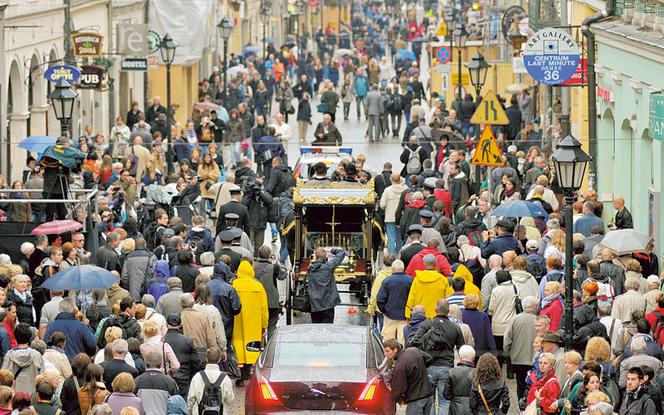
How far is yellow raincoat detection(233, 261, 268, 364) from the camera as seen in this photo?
21484 millimetres

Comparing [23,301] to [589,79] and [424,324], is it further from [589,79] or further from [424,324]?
[589,79]

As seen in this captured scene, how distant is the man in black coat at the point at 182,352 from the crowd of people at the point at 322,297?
0.02 m

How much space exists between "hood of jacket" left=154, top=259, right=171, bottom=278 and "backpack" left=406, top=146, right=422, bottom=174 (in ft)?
43.2

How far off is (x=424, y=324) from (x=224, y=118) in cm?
2765

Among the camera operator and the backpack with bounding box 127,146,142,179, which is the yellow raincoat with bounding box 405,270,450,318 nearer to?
the camera operator

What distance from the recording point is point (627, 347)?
702 inches

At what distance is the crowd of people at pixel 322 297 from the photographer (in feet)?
55.8

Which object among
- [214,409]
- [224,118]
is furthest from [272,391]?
[224,118]

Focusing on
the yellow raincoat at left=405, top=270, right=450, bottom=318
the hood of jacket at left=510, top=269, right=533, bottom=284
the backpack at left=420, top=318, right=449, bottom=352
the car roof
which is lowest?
the backpack at left=420, top=318, right=449, bottom=352

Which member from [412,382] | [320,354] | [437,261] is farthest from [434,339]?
[437,261]

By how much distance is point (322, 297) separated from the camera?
902 inches

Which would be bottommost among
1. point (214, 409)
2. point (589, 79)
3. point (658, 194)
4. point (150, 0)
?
point (214, 409)

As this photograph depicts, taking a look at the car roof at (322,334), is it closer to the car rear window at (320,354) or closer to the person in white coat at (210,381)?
the car rear window at (320,354)

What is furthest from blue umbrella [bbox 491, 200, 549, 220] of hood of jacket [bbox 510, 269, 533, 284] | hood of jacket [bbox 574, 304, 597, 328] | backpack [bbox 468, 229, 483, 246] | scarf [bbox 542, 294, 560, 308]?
hood of jacket [bbox 574, 304, 597, 328]
